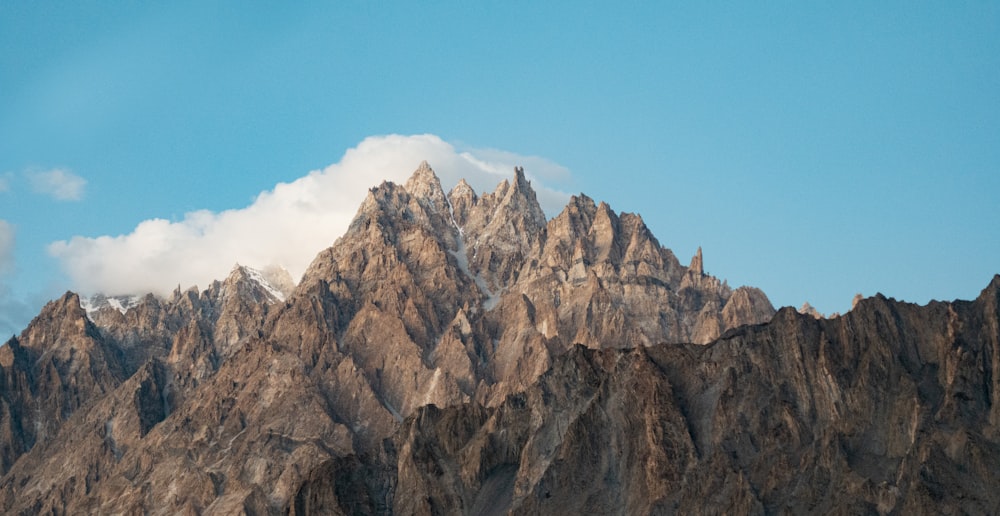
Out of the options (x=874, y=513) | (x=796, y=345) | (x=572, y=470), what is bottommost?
(x=874, y=513)

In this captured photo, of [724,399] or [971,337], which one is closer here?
[971,337]

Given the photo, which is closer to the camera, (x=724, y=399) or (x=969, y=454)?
(x=969, y=454)

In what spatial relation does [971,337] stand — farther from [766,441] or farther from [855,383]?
[766,441]

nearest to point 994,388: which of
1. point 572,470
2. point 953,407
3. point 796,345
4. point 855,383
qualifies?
point 953,407

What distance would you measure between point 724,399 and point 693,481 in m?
17.2

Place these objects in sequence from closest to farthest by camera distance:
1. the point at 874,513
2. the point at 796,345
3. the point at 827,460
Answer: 1. the point at 874,513
2. the point at 827,460
3. the point at 796,345

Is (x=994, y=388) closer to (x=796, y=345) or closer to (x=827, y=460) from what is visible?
(x=827, y=460)

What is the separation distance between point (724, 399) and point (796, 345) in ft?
37.5

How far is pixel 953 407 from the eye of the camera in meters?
168

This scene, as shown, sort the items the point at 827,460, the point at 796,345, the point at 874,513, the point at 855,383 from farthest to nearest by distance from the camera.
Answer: the point at 796,345
the point at 855,383
the point at 827,460
the point at 874,513

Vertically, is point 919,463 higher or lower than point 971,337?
lower

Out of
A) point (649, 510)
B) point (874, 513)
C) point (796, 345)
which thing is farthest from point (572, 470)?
point (874, 513)

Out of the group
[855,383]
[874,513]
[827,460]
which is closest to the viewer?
[874,513]

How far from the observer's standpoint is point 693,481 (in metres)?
181
